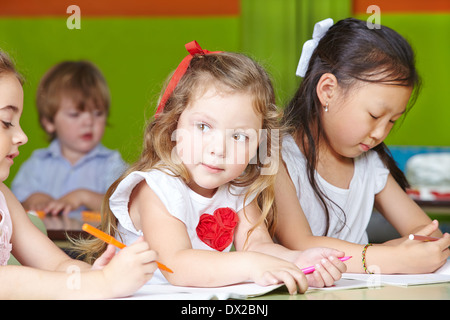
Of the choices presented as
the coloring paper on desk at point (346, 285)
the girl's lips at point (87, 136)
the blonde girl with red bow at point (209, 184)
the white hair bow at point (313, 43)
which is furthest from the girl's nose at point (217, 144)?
the girl's lips at point (87, 136)

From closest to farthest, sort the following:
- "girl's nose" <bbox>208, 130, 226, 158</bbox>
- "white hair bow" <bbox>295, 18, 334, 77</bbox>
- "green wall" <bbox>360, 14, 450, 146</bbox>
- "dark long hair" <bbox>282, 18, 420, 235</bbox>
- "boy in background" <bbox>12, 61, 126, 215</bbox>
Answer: "girl's nose" <bbox>208, 130, 226, 158</bbox> < "dark long hair" <bbox>282, 18, 420, 235</bbox> < "white hair bow" <bbox>295, 18, 334, 77</bbox> < "boy in background" <bbox>12, 61, 126, 215</bbox> < "green wall" <bbox>360, 14, 450, 146</bbox>

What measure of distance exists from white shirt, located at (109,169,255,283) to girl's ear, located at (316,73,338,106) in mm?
352

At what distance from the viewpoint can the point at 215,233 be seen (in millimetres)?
1171

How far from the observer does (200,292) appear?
2.89 ft

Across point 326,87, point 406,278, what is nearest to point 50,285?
point 406,278

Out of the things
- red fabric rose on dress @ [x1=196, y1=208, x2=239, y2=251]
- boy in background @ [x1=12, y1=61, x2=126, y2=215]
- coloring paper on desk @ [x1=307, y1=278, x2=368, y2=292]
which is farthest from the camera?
boy in background @ [x1=12, y1=61, x2=126, y2=215]

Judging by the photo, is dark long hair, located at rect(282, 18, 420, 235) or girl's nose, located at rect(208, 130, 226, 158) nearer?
girl's nose, located at rect(208, 130, 226, 158)

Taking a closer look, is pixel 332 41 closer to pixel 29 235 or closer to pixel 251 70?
pixel 251 70

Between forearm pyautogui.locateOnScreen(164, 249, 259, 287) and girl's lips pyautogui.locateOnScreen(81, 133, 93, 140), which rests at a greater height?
forearm pyautogui.locateOnScreen(164, 249, 259, 287)

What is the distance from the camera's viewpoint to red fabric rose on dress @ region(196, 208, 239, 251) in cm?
117

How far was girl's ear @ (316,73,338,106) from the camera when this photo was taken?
4.71ft

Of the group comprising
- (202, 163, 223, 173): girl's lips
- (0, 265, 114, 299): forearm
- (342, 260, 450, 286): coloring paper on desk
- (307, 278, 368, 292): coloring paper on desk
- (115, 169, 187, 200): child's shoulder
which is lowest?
(342, 260, 450, 286): coloring paper on desk

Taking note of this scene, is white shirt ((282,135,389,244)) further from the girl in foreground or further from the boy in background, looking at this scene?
the boy in background

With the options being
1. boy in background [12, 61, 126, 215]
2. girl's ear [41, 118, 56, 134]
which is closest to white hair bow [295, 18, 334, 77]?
boy in background [12, 61, 126, 215]
